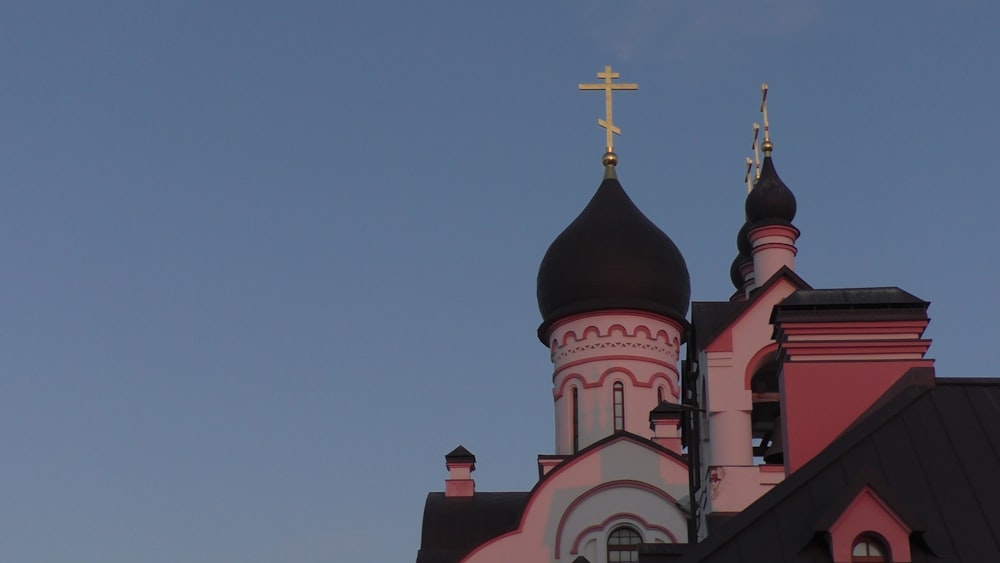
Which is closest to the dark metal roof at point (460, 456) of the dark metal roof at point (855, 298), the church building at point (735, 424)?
the church building at point (735, 424)

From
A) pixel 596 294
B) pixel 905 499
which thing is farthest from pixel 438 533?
pixel 905 499

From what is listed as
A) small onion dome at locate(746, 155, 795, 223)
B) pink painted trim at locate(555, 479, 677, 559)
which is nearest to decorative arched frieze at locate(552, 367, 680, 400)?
pink painted trim at locate(555, 479, 677, 559)

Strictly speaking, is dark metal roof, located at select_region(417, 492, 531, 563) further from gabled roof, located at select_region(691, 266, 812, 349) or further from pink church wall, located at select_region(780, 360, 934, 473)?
pink church wall, located at select_region(780, 360, 934, 473)

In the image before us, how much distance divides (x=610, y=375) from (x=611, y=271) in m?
2.07

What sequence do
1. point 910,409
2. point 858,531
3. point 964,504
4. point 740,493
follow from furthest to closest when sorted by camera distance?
point 740,493 < point 910,409 < point 964,504 < point 858,531

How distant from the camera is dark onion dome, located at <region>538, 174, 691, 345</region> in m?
27.9

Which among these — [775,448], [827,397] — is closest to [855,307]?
[827,397]

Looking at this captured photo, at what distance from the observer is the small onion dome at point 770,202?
21.7 m

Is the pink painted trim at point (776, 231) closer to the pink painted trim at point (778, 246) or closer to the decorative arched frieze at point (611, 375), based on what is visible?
the pink painted trim at point (778, 246)

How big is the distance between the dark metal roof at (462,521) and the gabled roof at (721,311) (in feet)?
20.9

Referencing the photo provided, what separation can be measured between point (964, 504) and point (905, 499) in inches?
16.8

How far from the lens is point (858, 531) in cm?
966

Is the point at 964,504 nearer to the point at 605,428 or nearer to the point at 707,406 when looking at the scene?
the point at 707,406

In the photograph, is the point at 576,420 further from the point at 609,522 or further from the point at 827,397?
the point at 827,397
